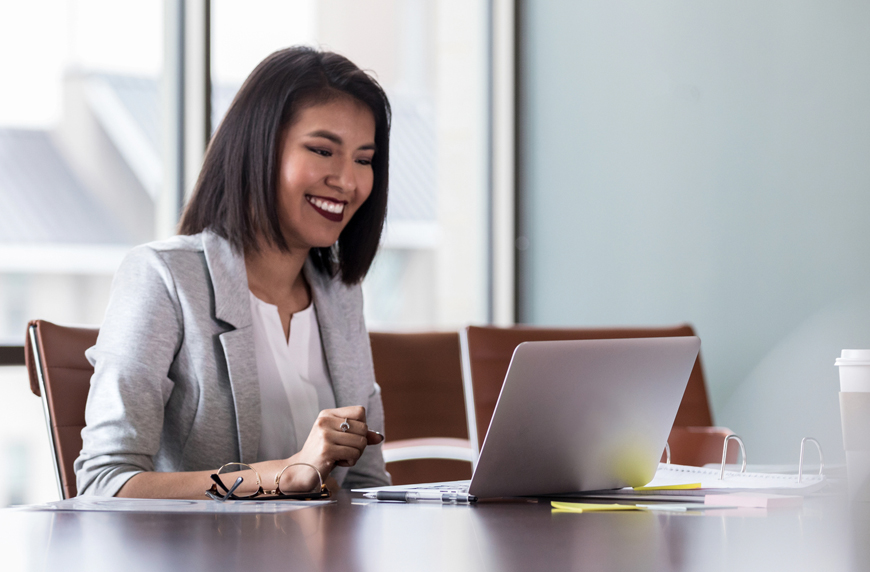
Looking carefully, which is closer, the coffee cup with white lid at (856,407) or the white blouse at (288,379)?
the coffee cup with white lid at (856,407)

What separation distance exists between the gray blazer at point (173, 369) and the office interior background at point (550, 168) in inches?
22.5

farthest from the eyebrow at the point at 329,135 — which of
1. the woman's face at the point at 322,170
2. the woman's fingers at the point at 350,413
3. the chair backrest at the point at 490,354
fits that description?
the woman's fingers at the point at 350,413

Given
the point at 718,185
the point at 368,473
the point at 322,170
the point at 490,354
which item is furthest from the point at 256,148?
the point at 718,185

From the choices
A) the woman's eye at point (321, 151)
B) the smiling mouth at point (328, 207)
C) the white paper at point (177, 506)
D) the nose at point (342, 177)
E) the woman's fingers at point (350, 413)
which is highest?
the woman's eye at point (321, 151)

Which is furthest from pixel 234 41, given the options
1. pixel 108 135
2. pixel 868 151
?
pixel 868 151

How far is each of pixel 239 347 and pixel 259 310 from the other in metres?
0.19

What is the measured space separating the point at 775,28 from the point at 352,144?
5.32 ft

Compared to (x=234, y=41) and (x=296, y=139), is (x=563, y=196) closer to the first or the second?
(x=234, y=41)

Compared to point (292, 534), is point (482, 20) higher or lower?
higher

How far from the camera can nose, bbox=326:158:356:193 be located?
69.0 inches

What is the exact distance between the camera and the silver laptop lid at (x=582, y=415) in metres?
0.93

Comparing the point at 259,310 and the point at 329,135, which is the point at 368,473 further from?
the point at 329,135

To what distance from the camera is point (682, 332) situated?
261 cm

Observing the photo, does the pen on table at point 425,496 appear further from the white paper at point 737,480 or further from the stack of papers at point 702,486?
the white paper at point 737,480
